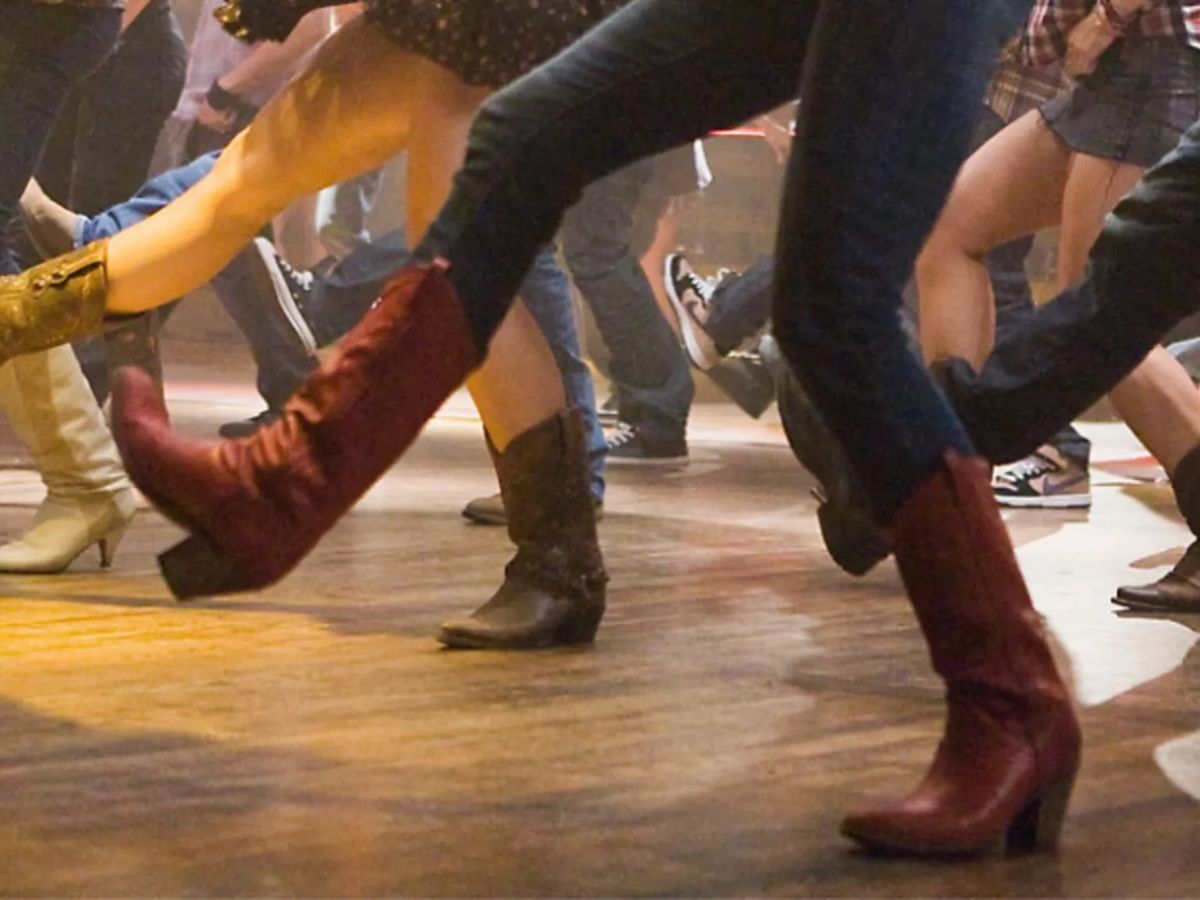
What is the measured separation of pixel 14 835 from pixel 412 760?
1.38 ft

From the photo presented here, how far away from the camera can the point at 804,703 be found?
7.64 feet

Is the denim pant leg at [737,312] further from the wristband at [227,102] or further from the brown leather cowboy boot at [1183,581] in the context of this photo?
the brown leather cowboy boot at [1183,581]

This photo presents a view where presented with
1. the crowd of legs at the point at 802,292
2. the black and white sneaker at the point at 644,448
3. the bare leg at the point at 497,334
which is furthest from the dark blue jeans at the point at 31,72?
the black and white sneaker at the point at 644,448

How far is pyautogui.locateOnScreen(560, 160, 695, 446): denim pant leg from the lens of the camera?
5520 millimetres

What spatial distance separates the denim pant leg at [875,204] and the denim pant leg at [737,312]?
4163 millimetres

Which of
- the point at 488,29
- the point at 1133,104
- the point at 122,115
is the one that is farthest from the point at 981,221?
the point at 122,115

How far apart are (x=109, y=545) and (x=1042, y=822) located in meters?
1.89

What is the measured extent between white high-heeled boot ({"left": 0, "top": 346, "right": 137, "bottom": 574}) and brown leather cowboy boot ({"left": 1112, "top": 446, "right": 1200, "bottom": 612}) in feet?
4.90

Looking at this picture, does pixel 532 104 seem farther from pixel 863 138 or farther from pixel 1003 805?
pixel 1003 805

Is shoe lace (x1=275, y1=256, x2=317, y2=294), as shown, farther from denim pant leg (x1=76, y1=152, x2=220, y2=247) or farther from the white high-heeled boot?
denim pant leg (x1=76, y1=152, x2=220, y2=247)

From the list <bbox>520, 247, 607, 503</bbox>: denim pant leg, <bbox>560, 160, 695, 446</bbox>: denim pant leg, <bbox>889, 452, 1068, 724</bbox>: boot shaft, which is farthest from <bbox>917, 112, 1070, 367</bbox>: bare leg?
<bbox>560, 160, 695, 446</bbox>: denim pant leg

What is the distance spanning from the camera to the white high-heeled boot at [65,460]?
3221 mm

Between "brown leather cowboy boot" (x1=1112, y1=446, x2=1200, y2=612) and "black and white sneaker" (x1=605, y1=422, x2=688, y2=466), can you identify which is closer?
"brown leather cowboy boot" (x1=1112, y1=446, x2=1200, y2=612)

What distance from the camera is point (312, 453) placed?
5.73ft
